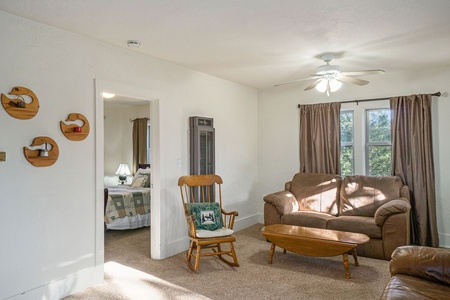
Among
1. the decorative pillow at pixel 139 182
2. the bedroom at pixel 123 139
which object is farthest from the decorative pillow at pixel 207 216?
the decorative pillow at pixel 139 182

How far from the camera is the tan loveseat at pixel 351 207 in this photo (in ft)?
12.6

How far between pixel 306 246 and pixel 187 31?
249 cm

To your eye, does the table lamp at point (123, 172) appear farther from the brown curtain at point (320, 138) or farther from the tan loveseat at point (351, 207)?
the brown curtain at point (320, 138)

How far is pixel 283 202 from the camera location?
15.3 ft

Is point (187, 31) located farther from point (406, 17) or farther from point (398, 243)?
point (398, 243)

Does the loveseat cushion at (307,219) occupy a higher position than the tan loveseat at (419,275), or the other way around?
the tan loveseat at (419,275)

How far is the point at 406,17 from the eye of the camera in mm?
2754

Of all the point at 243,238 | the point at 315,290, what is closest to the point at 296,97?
the point at 243,238

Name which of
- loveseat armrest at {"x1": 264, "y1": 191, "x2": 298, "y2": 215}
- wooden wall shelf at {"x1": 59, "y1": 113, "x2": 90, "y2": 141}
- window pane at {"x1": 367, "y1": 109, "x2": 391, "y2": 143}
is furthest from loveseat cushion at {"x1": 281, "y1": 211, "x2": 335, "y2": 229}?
wooden wall shelf at {"x1": 59, "y1": 113, "x2": 90, "y2": 141}

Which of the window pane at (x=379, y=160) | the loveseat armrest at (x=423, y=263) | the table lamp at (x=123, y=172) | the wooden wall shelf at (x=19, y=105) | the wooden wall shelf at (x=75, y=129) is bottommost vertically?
the loveseat armrest at (x=423, y=263)

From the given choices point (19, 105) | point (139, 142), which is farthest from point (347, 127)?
point (139, 142)

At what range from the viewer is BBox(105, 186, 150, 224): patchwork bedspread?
203 inches

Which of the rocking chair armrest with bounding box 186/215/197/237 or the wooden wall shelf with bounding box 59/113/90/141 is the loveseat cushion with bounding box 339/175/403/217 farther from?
the wooden wall shelf with bounding box 59/113/90/141

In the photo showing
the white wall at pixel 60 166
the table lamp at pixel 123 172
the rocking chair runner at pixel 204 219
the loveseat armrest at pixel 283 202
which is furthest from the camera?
the table lamp at pixel 123 172
